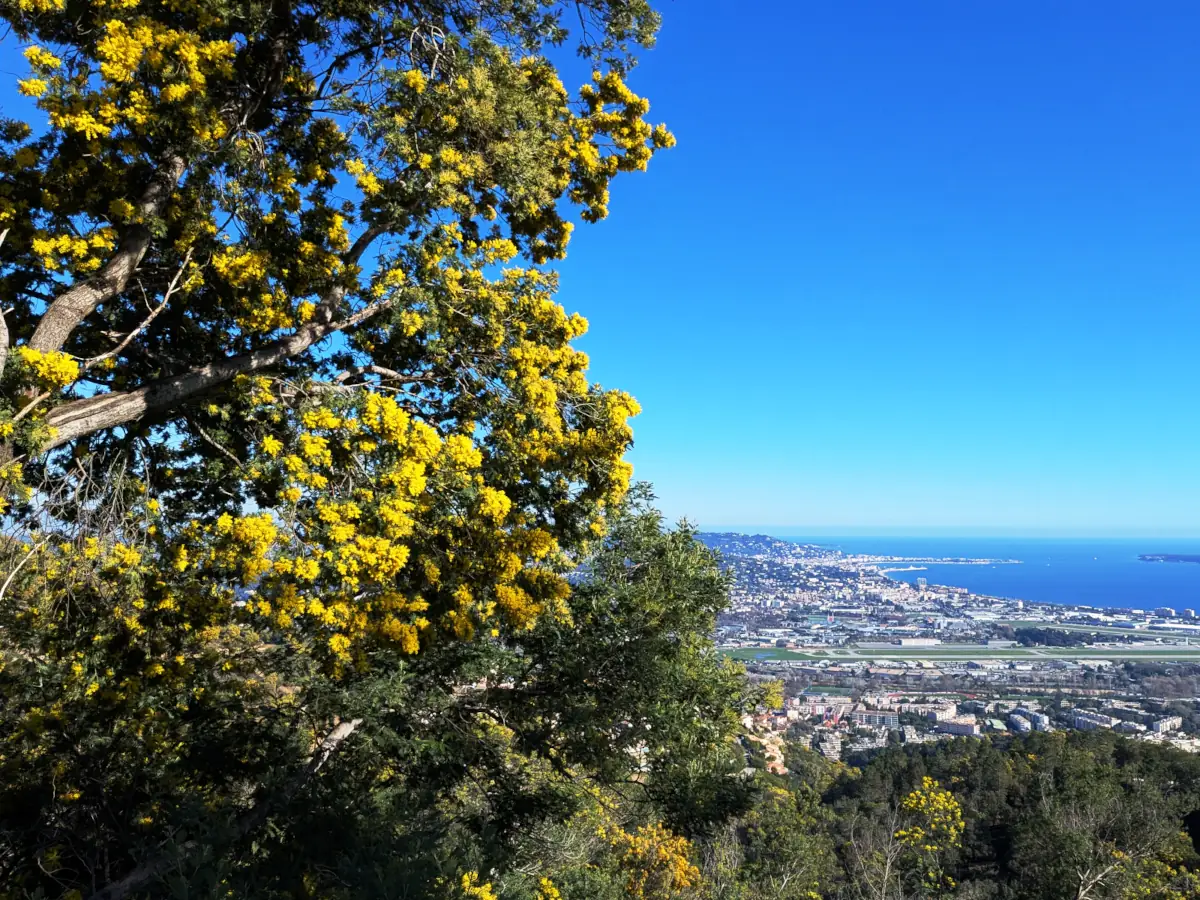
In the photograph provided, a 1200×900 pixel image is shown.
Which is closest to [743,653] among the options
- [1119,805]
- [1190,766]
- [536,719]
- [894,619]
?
[894,619]

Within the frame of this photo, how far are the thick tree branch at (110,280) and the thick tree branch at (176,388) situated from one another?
0.44 m

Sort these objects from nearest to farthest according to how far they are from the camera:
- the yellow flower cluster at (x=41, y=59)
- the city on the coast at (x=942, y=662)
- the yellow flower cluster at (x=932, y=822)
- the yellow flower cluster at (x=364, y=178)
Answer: the yellow flower cluster at (x=41, y=59) < the yellow flower cluster at (x=364, y=178) < the yellow flower cluster at (x=932, y=822) < the city on the coast at (x=942, y=662)

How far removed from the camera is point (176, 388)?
4.75m

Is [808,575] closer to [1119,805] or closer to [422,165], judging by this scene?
[1119,805]

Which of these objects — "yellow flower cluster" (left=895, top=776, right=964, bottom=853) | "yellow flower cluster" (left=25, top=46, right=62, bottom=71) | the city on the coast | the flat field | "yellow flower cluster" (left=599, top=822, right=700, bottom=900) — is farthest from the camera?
the flat field

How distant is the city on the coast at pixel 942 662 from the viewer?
5131 cm

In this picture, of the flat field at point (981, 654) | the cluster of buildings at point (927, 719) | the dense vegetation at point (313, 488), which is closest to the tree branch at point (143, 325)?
the dense vegetation at point (313, 488)

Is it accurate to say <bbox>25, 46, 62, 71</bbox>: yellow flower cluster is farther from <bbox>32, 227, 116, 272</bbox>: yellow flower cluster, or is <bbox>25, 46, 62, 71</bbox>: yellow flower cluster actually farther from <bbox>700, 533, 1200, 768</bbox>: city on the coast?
<bbox>700, 533, 1200, 768</bbox>: city on the coast

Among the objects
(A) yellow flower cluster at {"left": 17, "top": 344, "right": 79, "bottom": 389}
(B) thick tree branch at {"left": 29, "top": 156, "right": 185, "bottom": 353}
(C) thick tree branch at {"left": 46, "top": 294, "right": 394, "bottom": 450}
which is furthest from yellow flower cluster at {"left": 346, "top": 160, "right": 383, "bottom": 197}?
(A) yellow flower cluster at {"left": 17, "top": 344, "right": 79, "bottom": 389}

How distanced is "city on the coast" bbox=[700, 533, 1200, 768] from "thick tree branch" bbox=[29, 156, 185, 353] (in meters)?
7.05

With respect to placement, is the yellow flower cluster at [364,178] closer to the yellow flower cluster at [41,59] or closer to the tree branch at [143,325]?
the tree branch at [143,325]

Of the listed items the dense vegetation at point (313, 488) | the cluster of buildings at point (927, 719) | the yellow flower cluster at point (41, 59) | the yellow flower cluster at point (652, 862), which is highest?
the yellow flower cluster at point (41, 59)

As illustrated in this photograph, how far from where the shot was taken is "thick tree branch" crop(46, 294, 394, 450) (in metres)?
4.27

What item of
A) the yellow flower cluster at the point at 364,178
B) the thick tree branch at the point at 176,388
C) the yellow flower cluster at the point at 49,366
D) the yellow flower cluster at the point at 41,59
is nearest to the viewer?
the yellow flower cluster at the point at 49,366
